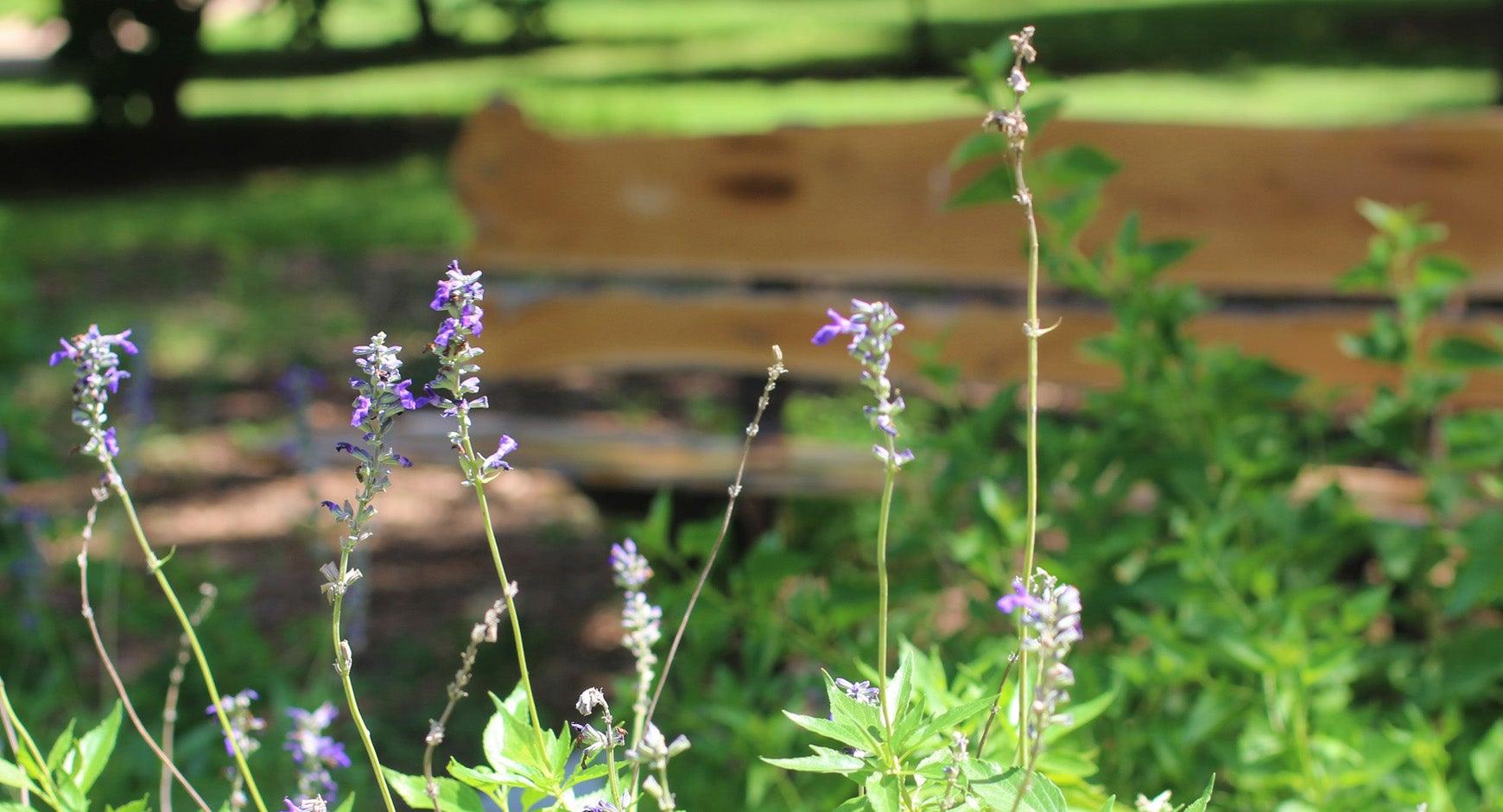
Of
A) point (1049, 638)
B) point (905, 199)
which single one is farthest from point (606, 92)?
point (1049, 638)

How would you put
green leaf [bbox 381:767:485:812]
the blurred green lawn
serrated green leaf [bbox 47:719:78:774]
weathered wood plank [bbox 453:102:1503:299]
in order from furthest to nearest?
the blurred green lawn < weathered wood plank [bbox 453:102:1503:299] < serrated green leaf [bbox 47:719:78:774] < green leaf [bbox 381:767:485:812]

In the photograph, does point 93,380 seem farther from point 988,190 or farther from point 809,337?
point 809,337

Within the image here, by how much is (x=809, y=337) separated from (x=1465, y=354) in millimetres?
1442

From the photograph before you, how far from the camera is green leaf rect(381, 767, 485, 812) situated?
1.00 meters

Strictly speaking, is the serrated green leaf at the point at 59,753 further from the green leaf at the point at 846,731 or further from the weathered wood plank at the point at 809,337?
the weathered wood plank at the point at 809,337

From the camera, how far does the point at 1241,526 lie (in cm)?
186

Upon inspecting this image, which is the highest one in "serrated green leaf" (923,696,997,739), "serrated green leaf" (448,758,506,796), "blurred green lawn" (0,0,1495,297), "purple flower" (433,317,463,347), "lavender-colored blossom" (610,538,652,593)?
"purple flower" (433,317,463,347)

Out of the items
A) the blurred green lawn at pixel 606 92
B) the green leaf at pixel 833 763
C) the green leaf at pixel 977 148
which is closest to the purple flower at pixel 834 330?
the green leaf at pixel 833 763

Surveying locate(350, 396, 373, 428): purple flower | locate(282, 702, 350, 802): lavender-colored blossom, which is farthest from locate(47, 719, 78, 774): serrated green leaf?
locate(350, 396, 373, 428): purple flower

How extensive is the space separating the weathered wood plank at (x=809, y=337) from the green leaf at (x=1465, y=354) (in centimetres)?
70

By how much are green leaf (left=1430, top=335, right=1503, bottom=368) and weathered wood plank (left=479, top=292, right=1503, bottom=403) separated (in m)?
0.70

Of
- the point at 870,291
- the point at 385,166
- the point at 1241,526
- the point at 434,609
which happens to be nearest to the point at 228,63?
the point at 385,166

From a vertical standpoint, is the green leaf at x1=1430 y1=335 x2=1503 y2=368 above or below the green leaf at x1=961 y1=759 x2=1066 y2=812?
below

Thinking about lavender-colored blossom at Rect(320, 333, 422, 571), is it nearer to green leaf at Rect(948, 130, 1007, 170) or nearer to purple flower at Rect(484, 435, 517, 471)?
purple flower at Rect(484, 435, 517, 471)
